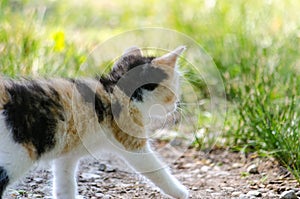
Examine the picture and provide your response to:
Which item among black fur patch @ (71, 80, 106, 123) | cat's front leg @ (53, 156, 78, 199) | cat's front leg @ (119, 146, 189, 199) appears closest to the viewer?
black fur patch @ (71, 80, 106, 123)

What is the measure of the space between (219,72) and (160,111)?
1494 mm

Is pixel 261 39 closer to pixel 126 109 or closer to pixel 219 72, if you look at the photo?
pixel 219 72

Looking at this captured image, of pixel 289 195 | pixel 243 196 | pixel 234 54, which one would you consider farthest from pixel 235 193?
Result: pixel 234 54

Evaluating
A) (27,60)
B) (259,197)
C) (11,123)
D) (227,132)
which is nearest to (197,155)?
(227,132)

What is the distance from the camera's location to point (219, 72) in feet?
15.0

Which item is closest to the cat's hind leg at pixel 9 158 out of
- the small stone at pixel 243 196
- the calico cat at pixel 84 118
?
the calico cat at pixel 84 118

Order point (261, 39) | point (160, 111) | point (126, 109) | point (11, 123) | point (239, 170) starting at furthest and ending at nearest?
point (261, 39), point (239, 170), point (160, 111), point (126, 109), point (11, 123)

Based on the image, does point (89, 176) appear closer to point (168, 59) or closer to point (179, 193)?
point (179, 193)

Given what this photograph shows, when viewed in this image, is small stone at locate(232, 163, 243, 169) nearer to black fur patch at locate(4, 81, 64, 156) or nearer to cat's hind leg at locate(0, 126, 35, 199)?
black fur patch at locate(4, 81, 64, 156)

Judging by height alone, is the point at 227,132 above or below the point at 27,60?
below

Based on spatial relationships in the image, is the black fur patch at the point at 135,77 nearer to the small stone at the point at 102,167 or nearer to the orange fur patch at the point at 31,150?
the orange fur patch at the point at 31,150

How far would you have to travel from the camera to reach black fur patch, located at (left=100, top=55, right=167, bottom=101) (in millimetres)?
3010

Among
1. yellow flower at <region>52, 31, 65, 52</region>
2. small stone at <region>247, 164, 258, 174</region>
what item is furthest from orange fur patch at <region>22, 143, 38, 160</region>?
yellow flower at <region>52, 31, 65, 52</region>

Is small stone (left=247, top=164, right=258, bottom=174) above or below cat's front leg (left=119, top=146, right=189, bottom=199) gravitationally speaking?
above
